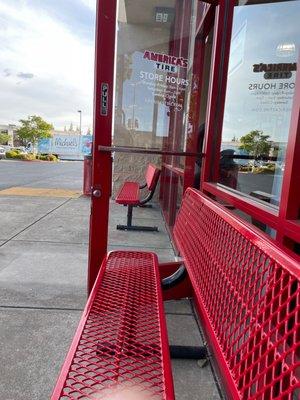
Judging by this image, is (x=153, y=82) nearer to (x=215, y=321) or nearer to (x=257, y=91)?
(x=257, y=91)

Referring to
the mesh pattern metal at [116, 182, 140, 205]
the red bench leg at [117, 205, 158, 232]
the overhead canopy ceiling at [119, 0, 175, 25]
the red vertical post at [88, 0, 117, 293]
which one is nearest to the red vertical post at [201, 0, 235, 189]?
the red vertical post at [88, 0, 117, 293]

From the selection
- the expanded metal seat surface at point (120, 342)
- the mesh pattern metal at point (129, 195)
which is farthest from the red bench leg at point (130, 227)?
the expanded metal seat surface at point (120, 342)

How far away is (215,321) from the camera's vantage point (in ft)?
5.34

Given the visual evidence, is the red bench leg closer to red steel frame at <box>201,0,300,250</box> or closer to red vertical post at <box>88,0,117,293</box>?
red steel frame at <box>201,0,300,250</box>

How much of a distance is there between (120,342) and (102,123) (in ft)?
4.95

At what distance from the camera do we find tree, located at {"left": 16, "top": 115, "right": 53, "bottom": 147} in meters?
38.5

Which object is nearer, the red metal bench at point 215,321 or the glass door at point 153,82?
the red metal bench at point 215,321

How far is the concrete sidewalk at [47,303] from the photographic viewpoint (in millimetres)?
2135

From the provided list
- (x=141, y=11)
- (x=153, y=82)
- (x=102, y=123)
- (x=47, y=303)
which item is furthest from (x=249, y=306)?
(x=141, y=11)

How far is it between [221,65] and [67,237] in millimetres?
3217

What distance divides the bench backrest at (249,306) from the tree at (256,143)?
1.53 m

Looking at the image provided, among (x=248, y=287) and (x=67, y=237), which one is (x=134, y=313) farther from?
(x=67, y=237)

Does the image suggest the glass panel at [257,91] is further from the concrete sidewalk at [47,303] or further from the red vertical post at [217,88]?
the concrete sidewalk at [47,303]

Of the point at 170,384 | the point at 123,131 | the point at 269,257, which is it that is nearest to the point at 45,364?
the point at 170,384
